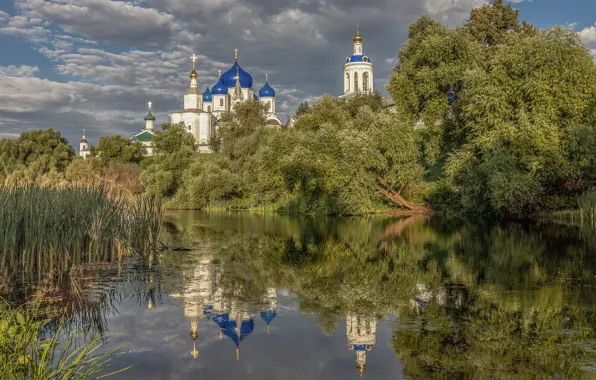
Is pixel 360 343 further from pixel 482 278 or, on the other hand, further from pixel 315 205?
pixel 315 205

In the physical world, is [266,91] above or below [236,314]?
above

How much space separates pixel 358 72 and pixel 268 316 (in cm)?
7049

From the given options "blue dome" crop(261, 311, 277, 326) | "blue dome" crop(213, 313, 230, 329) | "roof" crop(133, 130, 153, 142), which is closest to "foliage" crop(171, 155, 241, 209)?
"blue dome" crop(261, 311, 277, 326)

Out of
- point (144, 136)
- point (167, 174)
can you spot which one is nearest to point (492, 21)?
point (167, 174)

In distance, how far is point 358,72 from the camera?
76.5m

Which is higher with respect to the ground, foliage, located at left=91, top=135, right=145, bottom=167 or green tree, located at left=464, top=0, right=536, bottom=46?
green tree, located at left=464, top=0, right=536, bottom=46

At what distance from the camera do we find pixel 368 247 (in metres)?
17.6

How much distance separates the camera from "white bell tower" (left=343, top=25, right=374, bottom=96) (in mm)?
76431

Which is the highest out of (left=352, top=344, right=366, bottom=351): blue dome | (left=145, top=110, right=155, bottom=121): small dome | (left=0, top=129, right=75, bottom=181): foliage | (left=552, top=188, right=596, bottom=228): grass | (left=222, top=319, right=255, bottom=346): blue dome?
(left=145, top=110, right=155, bottom=121): small dome

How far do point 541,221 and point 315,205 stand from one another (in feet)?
46.0

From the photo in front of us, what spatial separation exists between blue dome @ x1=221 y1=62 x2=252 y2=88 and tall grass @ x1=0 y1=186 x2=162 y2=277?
79.4 m

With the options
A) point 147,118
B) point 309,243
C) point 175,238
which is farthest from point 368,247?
point 147,118

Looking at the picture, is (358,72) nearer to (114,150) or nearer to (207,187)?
(114,150)

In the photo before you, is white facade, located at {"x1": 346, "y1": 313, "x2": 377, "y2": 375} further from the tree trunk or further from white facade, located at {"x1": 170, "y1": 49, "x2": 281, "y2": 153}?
white facade, located at {"x1": 170, "y1": 49, "x2": 281, "y2": 153}
